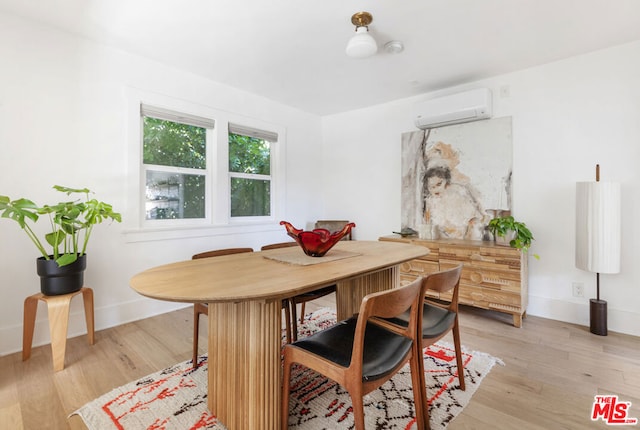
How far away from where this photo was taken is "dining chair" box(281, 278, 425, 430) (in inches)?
43.9

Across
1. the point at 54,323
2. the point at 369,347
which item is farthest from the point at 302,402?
the point at 54,323

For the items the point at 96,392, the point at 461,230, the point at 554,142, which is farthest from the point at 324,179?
the point at 96,392

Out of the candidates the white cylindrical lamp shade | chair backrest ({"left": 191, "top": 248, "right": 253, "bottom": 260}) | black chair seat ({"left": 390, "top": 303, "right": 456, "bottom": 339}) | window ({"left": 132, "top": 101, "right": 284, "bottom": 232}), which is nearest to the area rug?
black chair seat ({"left": 390, "top": 303, "right": 456, "bottom": 339})

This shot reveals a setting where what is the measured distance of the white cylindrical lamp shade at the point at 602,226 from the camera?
2416 millimetres

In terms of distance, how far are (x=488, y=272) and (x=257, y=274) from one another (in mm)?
2291

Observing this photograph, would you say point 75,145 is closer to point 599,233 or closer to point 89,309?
point 89,309

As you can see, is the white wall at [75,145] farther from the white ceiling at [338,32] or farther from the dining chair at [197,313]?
the dining chair at [197,313]

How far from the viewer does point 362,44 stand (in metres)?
2.20

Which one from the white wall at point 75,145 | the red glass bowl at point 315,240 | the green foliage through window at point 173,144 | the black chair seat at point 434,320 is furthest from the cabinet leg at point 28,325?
the black chair seat at point 434,320

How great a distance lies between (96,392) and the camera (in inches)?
69.0

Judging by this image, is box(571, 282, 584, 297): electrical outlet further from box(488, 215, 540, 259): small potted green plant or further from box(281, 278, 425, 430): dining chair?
box(281, 278, 425, 430): dining chair

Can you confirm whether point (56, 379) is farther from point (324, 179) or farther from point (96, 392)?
point (324, 179)

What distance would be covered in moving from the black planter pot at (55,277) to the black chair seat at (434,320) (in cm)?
217

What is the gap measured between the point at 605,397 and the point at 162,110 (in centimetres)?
396
